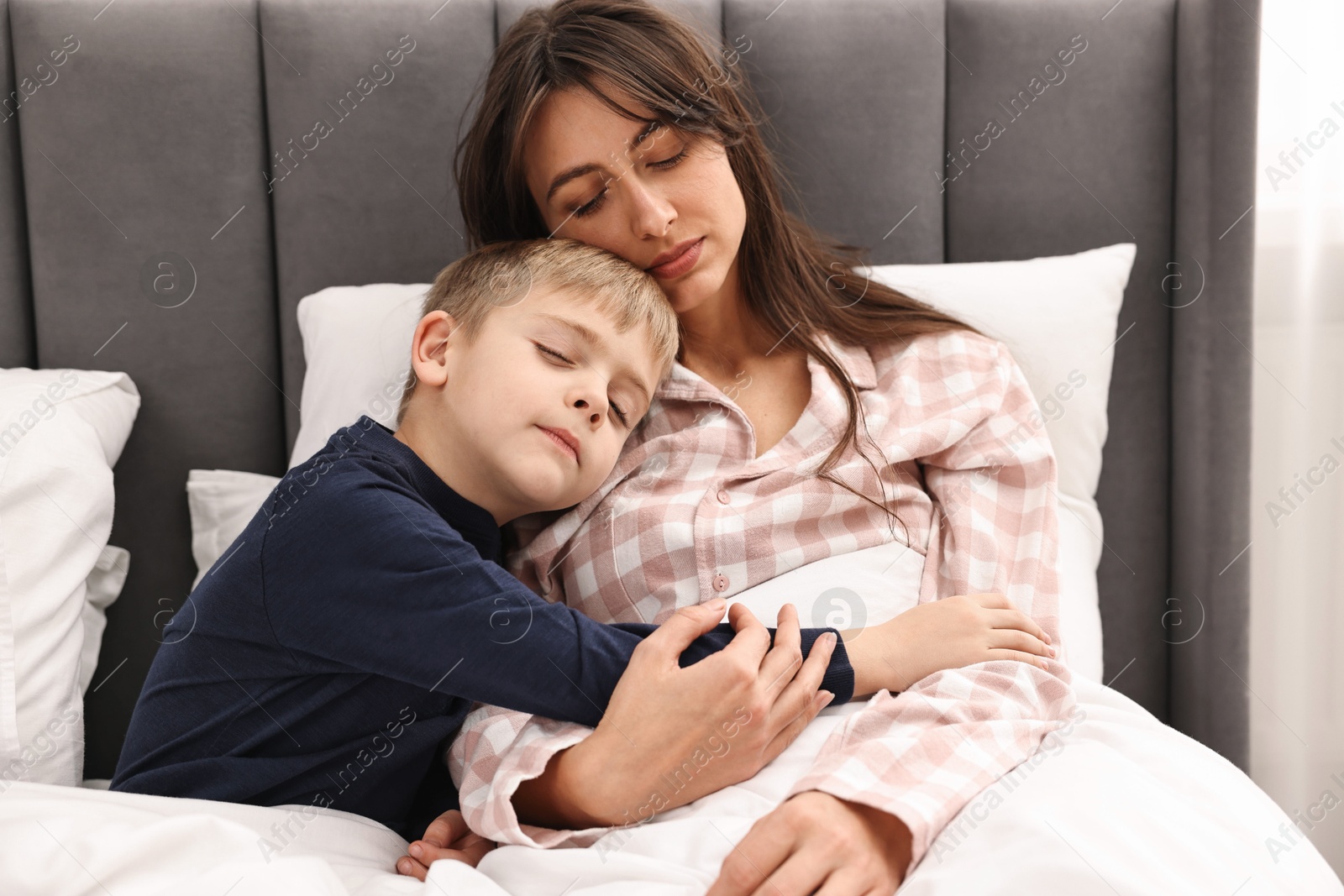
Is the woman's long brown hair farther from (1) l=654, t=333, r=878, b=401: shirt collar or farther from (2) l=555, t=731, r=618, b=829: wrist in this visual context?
(2) l=555, t=731, r=618, b=829: wrist

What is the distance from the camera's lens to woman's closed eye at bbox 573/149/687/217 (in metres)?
1.06

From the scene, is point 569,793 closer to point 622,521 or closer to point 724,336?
point 622,521

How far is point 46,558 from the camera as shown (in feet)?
3.60

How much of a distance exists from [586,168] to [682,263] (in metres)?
0.15

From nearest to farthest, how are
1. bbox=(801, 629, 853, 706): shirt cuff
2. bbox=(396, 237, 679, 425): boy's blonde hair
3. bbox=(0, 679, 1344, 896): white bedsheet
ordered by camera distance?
bbox=(0, 679, 1344, 896): white bedsheet
bbox=(801, 629, 853, 706): shirt cuff
bbox=(396, 237, 679, 425): boy's blonde hair

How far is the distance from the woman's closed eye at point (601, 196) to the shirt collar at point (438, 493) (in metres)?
0.33

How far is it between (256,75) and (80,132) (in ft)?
0.82

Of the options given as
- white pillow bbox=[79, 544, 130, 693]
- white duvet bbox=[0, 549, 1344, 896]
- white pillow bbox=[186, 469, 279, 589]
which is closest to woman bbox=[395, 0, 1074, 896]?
white duvet bbox=[0, 549, 1344, 896]

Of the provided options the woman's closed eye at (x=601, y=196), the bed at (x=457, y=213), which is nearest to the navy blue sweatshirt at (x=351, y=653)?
the woman's closed eye at (x=601, y=196)

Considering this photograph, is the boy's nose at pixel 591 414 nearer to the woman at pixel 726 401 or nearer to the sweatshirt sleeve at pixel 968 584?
the woman at pixel 726 401

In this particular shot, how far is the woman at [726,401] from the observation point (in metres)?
1.02

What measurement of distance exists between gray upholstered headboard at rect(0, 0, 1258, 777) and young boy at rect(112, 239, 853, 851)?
1.49 ft

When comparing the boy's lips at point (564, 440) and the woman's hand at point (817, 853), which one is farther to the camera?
the boy's lips at point (564, 440)

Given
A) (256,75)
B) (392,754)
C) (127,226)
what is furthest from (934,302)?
(127,226)
